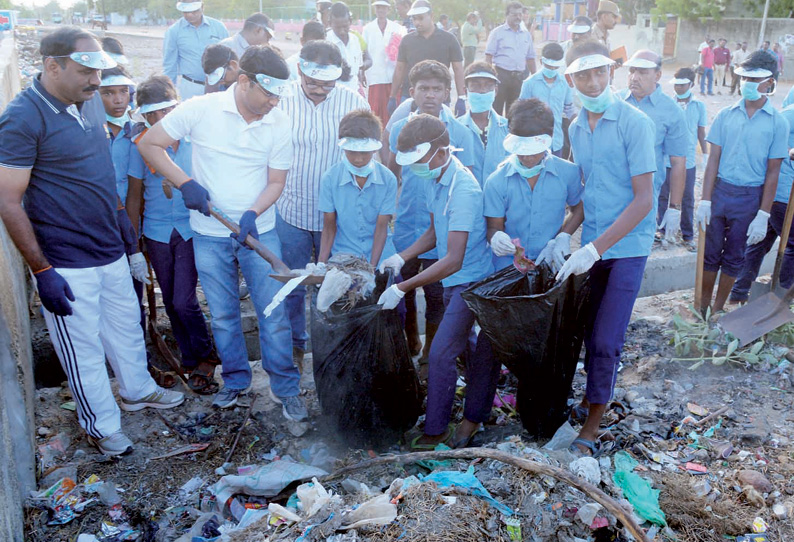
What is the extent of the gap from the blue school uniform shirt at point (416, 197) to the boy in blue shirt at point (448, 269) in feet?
1.55

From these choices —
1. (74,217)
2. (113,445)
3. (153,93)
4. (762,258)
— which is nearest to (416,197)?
(153,93)

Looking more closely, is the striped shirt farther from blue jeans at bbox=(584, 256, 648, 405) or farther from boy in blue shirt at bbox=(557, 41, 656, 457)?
blue jeans at bbox=(584, 256, 648, 405)

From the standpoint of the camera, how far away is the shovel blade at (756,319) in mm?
4297

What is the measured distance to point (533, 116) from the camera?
3.15m

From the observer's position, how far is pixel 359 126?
11.5 ft

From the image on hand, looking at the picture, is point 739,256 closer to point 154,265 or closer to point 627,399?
point 627,399

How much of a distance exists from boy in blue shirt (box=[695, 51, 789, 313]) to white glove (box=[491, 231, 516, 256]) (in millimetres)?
2240

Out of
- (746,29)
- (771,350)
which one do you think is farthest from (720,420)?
(746,29)

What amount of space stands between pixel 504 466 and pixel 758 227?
3.08m

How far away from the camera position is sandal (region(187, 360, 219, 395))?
4.11 meters

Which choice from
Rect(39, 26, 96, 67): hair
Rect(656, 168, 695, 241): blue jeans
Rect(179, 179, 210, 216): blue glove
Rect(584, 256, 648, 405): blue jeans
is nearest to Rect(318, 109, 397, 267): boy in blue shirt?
Rect(179, 179, 210, 216): blue glove

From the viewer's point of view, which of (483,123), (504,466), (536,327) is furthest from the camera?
(483,123)

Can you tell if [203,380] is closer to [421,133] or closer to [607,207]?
[421,133]

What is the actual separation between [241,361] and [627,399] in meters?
2.33
